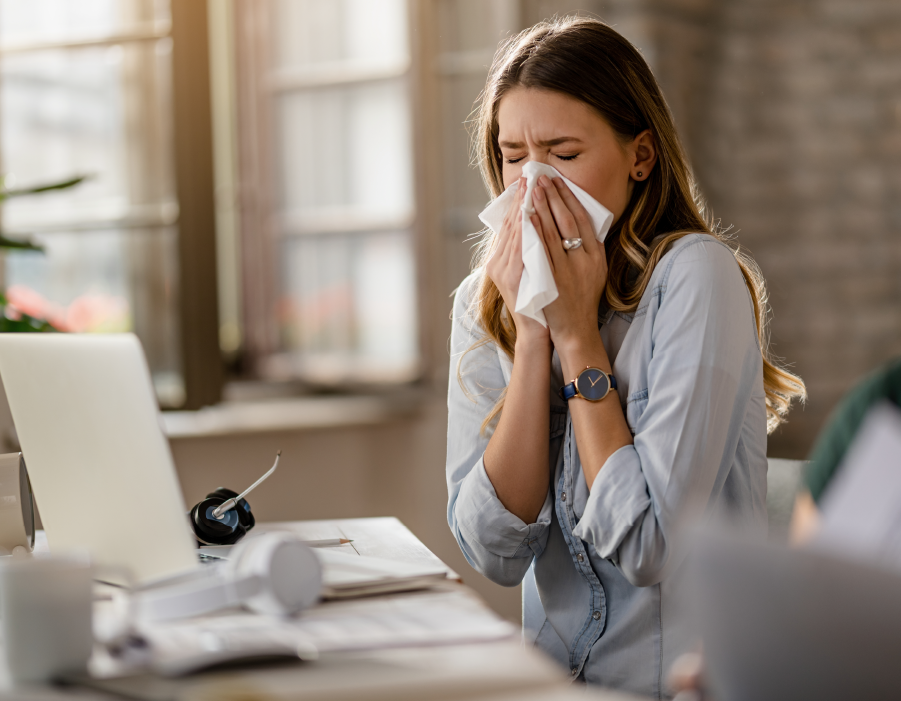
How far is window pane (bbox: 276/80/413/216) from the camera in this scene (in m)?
2.53

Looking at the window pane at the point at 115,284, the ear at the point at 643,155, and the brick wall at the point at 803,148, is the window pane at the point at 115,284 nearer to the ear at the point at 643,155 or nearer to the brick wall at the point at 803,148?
the brick wall at the point at 803,148

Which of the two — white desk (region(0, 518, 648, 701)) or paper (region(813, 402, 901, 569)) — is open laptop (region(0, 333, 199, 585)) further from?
paper (region(813, 402, 901, 569))

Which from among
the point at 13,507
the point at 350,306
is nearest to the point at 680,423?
the point at 13,507

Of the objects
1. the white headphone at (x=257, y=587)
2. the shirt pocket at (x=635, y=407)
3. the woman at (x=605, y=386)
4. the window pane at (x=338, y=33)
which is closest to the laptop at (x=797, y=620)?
the white headphone at (x=257, y=587)

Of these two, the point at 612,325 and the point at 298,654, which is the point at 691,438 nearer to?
the point at 612,325

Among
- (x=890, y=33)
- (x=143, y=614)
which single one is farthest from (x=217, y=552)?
(x=890, y=33)

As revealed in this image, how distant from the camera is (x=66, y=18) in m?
2.36

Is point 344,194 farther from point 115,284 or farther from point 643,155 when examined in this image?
point 643,155

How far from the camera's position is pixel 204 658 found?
0.62m

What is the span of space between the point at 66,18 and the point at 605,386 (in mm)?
1938

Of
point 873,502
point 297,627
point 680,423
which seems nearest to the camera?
point 873,502

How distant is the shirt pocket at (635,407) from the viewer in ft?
3.68

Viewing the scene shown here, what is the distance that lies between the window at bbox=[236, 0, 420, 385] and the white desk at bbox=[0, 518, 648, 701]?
184 cm

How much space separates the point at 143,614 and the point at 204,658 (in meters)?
0.18
